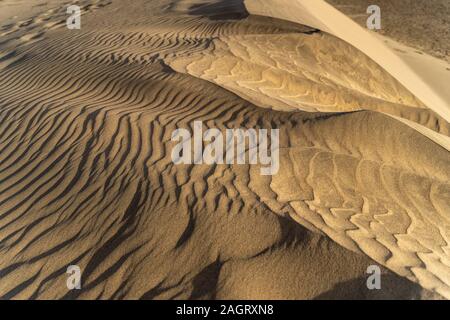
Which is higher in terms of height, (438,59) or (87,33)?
(87,33)

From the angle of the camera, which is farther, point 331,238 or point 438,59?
point 438,59

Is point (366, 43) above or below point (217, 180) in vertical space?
below

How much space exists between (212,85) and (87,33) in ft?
18.2

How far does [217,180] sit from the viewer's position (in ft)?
12.9

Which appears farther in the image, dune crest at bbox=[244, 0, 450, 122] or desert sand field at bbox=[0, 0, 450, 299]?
dune crest at bbox=[244, 0, 450, 122]

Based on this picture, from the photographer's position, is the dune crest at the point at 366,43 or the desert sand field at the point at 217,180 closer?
the desert sand field at the point at 217,180

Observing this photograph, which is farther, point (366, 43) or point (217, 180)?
point (366, 43)

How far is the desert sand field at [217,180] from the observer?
121 inches

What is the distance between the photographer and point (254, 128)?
15.5ft

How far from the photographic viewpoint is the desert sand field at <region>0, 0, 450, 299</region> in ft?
10.1

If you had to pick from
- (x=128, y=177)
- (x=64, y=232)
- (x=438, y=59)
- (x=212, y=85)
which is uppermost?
(x=212, y=85)
